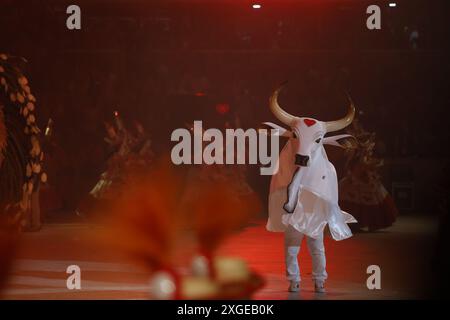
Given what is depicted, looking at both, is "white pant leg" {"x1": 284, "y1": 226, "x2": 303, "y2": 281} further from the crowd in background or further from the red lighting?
the red lighting

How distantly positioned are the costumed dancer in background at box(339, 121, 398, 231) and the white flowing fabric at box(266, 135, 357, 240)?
4.02 metres

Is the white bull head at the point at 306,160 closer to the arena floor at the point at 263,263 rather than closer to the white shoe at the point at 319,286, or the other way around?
the white shoe at the point at 319,286

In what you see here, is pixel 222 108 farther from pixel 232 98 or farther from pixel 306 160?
pixel 306 160

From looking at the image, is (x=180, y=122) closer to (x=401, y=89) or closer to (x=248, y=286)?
(x=401, y=89)

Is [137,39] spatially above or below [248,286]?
above

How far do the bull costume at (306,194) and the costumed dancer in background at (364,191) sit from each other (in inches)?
157

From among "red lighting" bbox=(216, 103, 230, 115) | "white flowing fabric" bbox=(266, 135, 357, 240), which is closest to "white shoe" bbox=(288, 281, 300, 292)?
"white flowing fabric" bbox=(266, 135, 357, 240)

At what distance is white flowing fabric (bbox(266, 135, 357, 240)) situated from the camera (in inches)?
257

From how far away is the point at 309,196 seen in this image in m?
6.57

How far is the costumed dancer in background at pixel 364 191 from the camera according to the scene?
10.7 meters

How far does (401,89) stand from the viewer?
11.0m

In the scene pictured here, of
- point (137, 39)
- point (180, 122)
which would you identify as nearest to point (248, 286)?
point (137, 39)
